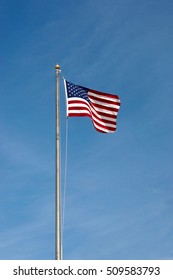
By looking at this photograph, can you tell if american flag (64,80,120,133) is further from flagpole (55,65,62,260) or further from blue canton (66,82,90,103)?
flagpole (55,65,62,260)

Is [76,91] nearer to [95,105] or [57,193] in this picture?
[95,105]

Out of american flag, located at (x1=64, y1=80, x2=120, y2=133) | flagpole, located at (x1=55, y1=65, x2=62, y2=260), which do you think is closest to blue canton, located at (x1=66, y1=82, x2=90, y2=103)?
american flag, located at (x1=64, y1=80, x2=120, y2=133)

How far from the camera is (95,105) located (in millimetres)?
30250

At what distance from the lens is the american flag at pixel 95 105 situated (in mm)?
29188

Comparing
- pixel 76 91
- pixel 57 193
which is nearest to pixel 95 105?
pixel 76 91

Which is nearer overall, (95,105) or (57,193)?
(57,193)

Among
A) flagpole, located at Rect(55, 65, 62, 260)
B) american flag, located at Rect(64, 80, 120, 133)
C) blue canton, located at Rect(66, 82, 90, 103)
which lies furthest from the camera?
blue canton, located at Rect(66, 82, 90, 103)

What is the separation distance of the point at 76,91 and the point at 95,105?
4.08ft

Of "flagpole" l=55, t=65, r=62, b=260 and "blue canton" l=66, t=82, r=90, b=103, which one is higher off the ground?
"blue canton" l=66, t=82, r=90, b=103

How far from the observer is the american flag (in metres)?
29.2
